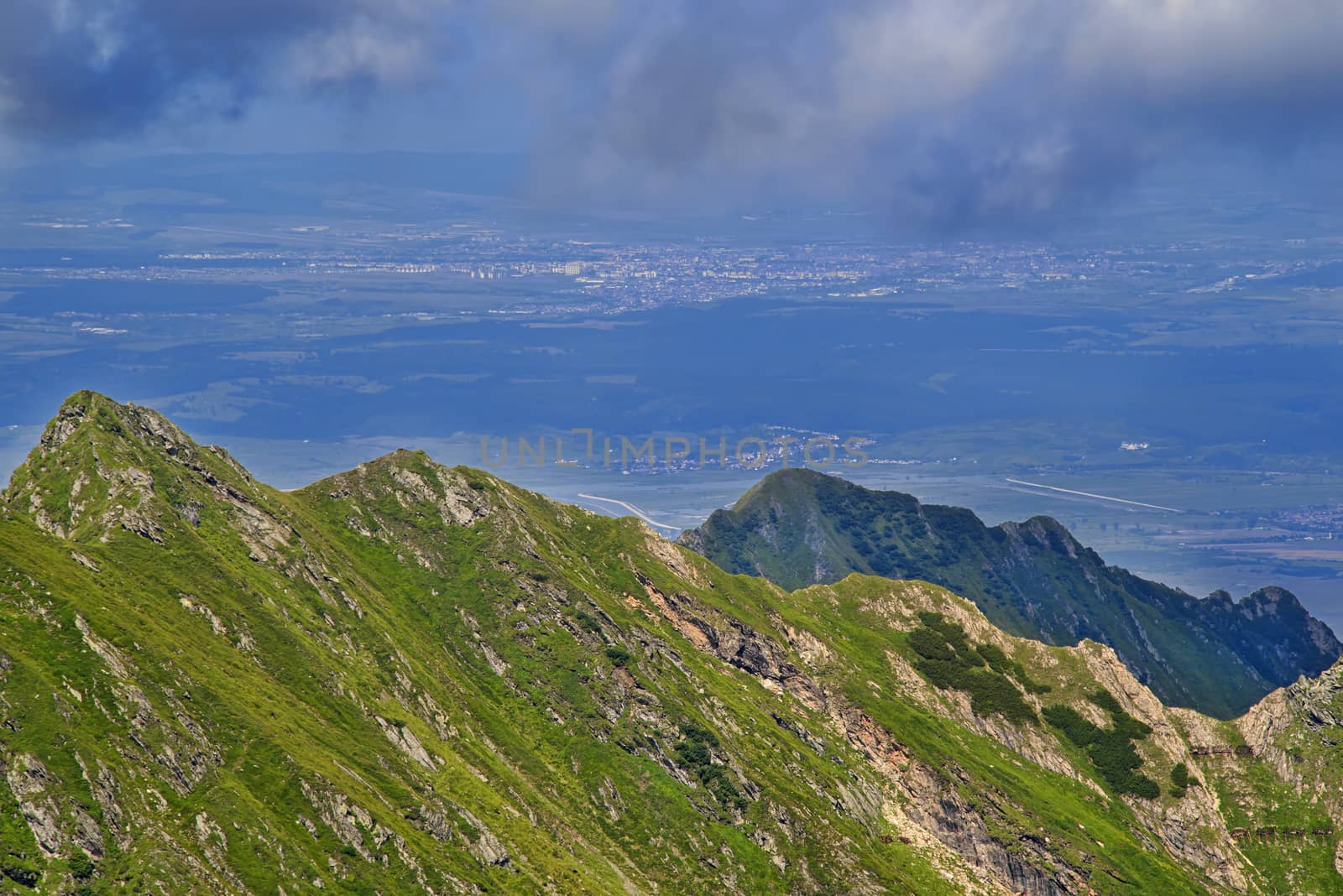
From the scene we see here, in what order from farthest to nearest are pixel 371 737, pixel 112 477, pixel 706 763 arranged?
pixel 706 763
pixel 112 477
pixel 371 737

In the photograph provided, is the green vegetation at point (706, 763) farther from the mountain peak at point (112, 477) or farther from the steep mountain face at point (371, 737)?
the mountain peak at point (112, 477)

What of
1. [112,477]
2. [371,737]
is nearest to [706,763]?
[371,737]

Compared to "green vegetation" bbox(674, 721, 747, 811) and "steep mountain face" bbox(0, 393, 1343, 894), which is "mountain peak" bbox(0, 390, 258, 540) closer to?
"steep mountain face" bbox(0, 393, 1343, 894)

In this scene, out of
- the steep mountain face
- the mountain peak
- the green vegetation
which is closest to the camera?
the steep mountain face

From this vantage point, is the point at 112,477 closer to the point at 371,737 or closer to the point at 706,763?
the point at 371,737

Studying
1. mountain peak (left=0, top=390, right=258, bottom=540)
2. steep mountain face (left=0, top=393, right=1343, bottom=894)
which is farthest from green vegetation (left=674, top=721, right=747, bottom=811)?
mountain peak (left=0, top=390, right=258, bottom=540)

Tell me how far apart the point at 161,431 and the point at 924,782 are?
11079 cm

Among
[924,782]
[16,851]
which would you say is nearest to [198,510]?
[16,851]

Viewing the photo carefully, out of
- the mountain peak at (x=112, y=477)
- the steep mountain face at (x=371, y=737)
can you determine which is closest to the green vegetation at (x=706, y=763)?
the steep mountain face at (x=371, y=737)

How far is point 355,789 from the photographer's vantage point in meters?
130

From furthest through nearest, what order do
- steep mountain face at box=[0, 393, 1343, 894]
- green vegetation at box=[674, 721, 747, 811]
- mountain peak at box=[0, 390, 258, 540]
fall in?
green vegetation at box=[674, 721, 747, 811], mountain peak at box=[0, 390, 258, 540], steep mountain face at box=[0, 393, 1343, 894]

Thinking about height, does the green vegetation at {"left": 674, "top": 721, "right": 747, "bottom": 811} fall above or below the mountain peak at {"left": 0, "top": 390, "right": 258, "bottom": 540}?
below

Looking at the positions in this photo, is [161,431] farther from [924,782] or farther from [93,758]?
[924,782]

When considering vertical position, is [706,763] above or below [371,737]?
below
